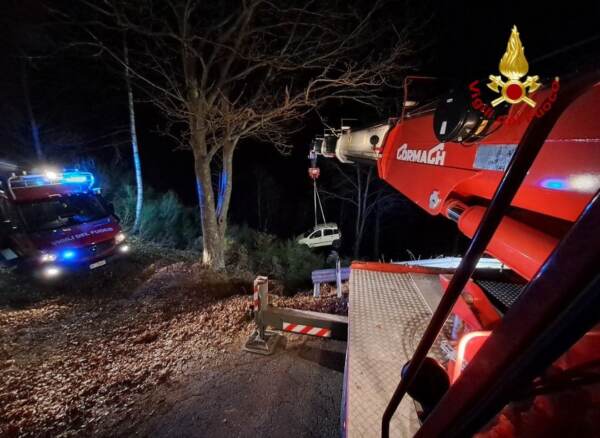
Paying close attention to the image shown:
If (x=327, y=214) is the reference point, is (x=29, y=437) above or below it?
above

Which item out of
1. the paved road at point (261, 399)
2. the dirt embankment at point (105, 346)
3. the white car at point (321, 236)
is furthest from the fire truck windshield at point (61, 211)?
the white car at point (321, 236)

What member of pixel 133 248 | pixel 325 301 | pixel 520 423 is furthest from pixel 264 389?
pixel 133 248

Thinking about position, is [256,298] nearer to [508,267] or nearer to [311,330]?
[311,330]

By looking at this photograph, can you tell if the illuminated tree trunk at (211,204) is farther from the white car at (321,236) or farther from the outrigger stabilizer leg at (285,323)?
the white car at (321,236)

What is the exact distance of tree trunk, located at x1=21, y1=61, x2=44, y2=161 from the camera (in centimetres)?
1086

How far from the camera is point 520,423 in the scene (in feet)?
3.49

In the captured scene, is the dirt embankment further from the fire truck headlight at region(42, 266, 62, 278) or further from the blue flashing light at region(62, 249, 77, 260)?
the blue flashing light at region(62, 249, 77, 260)

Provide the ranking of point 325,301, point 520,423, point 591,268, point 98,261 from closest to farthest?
point 591,268 < point 520,423 < point 325,301 < point 98,261

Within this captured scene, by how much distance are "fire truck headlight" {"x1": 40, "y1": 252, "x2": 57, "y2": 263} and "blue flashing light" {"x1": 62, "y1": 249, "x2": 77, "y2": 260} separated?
18 centimetres

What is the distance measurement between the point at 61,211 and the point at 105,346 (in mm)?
4890

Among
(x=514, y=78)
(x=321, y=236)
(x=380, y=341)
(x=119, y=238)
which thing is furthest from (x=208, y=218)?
(x=321, y=236)

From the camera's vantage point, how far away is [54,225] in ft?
22.3

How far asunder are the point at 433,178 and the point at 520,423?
1.84 meters

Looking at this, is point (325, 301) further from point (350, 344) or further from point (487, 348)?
point (487, 348)
